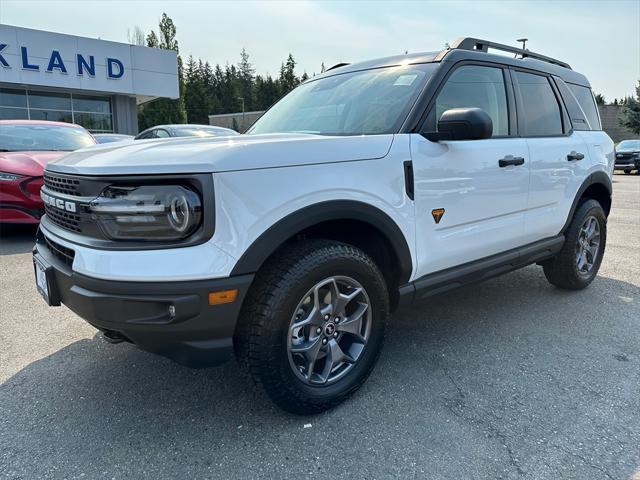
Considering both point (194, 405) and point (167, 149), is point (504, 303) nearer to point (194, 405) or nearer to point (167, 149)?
point (194, 405)

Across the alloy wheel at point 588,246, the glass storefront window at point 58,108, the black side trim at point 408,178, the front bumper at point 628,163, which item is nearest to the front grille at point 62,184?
the black side trim at point 408,178

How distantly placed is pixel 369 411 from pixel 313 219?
3.33 feet

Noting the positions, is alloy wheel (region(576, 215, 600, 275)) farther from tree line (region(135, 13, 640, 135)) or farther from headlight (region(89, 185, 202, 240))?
tree line (region(135, 13, 640, 135))

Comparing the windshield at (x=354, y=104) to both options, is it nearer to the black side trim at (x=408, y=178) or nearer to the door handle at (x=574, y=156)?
the black side trim at (x=408, y=178)

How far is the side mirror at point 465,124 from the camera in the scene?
96.1 inches

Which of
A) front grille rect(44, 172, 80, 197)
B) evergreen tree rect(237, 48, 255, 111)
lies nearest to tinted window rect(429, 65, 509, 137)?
front grille rect(44, 172, 80, 197)

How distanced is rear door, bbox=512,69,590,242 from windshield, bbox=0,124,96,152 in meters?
5.85

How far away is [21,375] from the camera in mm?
2711

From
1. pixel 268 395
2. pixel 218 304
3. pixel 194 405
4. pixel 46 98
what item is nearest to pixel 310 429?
pixel 268 395

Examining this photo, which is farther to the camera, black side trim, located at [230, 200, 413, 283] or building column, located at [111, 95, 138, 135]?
building column, located at [111, 95, 138, 135]

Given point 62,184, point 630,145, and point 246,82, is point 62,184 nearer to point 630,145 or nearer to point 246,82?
point 630,145

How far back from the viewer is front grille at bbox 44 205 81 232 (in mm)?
2070

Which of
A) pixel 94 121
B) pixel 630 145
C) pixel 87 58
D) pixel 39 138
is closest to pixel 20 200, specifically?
pixel 39 138

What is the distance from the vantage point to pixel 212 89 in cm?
8194
